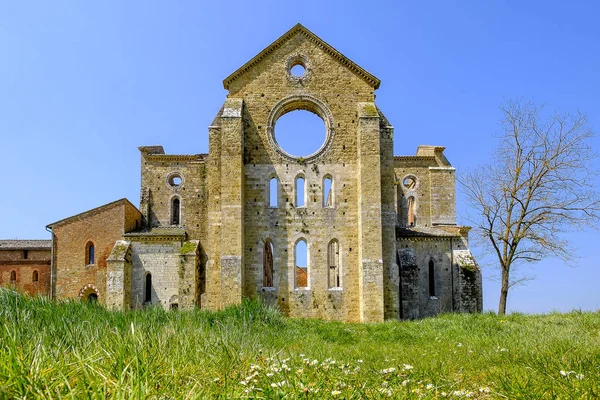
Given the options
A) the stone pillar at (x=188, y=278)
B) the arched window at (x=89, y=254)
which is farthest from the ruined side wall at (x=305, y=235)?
the arched window at (x=89, y=254)

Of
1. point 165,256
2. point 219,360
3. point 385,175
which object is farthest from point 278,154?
point 219,360

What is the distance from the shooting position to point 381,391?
6.60 metres

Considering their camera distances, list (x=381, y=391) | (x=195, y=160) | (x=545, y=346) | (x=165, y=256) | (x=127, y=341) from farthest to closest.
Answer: (x=195, y=160)
(x=165, y=256)
(x=545, y=346)
(x=127, y=341)
(x=381, y=391)

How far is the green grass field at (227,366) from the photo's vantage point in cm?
546

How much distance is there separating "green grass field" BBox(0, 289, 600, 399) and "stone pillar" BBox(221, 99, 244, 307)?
10639 mm

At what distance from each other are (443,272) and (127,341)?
21291 mm

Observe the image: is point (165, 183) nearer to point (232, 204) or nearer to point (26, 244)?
point (26, 244)

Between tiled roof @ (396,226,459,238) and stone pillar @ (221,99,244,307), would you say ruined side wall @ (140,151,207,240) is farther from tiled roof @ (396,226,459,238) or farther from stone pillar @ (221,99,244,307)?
tiled roof @ (396,226,459,238)

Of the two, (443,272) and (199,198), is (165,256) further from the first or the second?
(443,272)

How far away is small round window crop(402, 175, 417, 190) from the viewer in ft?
112

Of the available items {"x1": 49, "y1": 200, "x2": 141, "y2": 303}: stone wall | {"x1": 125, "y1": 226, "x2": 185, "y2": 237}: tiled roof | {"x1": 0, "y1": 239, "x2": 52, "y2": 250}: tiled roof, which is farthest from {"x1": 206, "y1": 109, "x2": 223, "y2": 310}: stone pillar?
{"x1": 0, "y1": 239, "x2": 52, "y2": 250}: tiled roof

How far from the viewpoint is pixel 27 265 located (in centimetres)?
3228

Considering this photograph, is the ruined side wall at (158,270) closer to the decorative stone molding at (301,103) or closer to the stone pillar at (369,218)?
the decorative stone molding at (301,103)

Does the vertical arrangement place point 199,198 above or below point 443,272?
above
